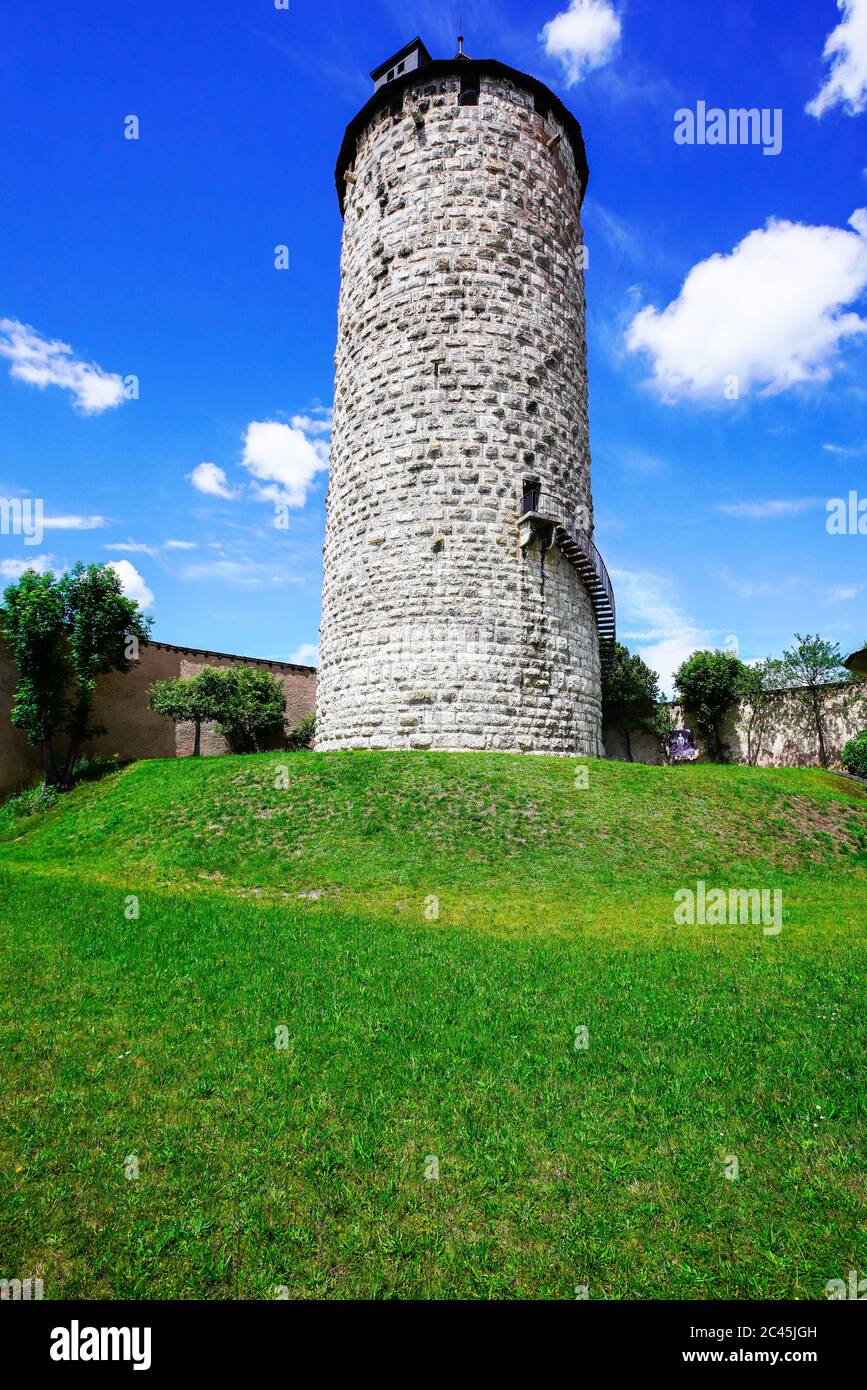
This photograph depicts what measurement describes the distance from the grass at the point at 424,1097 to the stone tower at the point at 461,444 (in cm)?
878

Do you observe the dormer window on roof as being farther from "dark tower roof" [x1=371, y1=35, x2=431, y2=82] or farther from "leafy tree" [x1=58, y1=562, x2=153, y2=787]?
"leafy tree" [x1=58, y1=562, x2=153, y2=787]

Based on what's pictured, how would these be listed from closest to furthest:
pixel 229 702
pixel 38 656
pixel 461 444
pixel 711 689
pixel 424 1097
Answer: pixel 424 1097 → pixel 461 444 → pixel 38 656 → pixel 229 702 → pixel 711 689

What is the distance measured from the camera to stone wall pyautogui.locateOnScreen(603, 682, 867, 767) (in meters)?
29.4

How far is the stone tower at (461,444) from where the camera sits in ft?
60.3

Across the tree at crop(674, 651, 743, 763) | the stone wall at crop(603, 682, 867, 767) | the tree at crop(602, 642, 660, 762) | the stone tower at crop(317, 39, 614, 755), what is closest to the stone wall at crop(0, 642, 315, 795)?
the stone tower at crop(317, 39, 614, 755)

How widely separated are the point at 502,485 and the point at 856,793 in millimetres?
13621

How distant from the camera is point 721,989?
6.00 m

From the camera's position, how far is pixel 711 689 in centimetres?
3291

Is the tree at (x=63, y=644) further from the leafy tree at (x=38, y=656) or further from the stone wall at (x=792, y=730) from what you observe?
the stone wall at (x=792, y=730)

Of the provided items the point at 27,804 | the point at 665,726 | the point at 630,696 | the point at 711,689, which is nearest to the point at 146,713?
the point at 27,804

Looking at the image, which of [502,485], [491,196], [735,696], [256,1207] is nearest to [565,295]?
[491,196]

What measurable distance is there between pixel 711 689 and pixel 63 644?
28.3 meters

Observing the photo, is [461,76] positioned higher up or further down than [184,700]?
higher up

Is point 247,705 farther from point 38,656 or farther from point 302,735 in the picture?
point 38,656
